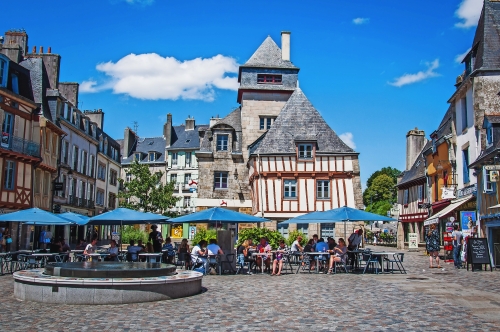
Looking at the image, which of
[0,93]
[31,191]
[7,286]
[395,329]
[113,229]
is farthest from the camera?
[113,229]

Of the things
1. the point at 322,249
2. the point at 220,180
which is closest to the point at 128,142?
the point at 220,180

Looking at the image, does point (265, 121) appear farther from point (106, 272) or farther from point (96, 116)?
point (106, 272)

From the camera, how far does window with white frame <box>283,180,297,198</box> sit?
89.7ft

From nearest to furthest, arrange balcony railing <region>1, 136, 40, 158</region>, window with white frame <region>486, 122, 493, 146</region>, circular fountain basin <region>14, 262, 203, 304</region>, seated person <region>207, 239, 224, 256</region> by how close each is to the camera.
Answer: circular fountain basin <region>14, 262, 203, 304</region> < seated person <region>207, 239, 224, 256</region> < window with white frame <region>486, 122, 493, 146</region> < balcony railing <region>1, 136, 40, 158</region>

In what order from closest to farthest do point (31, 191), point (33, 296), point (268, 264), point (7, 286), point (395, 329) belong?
point (395, 329)
point (33, 296)
point (7, 286)
point (268, 264)
point (31, 191)

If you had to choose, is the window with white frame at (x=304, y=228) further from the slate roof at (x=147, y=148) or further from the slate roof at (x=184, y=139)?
the slate roof at (x=147, y=148)

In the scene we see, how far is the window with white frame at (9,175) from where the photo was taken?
23.2 metres

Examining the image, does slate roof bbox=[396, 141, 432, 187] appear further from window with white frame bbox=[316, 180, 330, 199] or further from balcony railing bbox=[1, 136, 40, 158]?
balcony railing bbox=[1, 136, 40, 158]

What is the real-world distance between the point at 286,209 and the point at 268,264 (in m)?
12.0

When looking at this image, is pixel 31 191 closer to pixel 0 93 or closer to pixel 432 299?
pixel 0 93

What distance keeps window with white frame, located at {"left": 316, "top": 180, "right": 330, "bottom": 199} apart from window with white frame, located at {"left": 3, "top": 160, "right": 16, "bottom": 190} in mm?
14699

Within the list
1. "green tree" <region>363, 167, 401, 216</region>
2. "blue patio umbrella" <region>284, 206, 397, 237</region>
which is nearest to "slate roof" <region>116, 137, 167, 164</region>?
"green tree" <region>363, 167, 401, 216</region>

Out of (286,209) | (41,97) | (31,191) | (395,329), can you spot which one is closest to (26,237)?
(31,191)

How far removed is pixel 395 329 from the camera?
675cm
